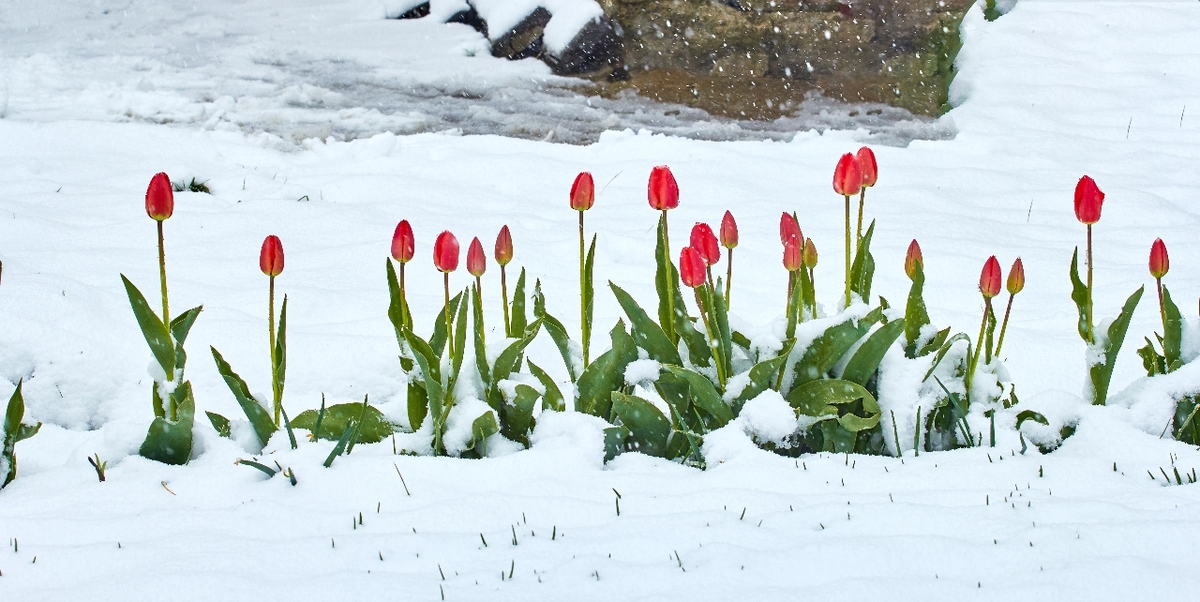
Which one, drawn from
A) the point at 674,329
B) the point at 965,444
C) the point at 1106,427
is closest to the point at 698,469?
the point at 674,329

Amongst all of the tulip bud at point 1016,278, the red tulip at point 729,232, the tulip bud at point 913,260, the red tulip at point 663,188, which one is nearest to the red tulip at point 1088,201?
the tulip bud at point 1016,278

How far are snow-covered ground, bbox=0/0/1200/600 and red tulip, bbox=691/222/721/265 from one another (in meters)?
0.19

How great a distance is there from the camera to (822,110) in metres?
5.60

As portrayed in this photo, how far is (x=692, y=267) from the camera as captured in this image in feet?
5.25

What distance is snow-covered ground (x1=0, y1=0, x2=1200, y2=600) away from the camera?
132cm

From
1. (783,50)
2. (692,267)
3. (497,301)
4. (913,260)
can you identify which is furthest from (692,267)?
(783,50)

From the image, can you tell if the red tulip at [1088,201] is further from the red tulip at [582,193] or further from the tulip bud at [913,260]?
the red tulip at [582,193]

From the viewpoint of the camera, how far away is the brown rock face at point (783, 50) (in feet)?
19.1

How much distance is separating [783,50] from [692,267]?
4.91 m

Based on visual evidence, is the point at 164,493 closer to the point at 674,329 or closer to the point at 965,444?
the point at 674,329

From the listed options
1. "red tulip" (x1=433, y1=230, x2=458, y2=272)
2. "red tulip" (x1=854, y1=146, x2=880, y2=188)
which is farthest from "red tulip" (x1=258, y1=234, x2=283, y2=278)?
"red tulip" (x1=854, y1=146, x2=880, y2=188)

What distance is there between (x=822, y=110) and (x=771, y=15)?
937 millimetres

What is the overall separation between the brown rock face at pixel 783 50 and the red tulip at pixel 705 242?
3951mm

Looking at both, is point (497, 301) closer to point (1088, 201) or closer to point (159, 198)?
point (159, 198)
